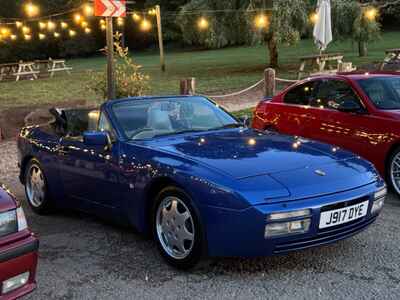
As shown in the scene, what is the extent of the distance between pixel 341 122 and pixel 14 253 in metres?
4.48

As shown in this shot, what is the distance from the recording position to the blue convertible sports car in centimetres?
360

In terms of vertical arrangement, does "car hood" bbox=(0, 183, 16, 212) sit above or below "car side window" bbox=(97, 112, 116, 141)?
below

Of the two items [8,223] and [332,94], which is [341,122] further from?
[8,223]

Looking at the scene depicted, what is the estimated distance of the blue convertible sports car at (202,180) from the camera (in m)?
3.60

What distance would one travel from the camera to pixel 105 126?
4.94 meters

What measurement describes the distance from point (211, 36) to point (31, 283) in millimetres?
23691

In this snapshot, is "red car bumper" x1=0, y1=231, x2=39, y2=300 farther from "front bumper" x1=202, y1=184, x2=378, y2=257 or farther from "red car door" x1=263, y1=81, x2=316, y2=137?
"red car door" x1=263, y1=81, x2=316, y2=137

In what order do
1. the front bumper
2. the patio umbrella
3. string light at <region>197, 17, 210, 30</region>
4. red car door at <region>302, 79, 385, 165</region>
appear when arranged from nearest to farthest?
the front bumper < red car door at <region>302, 79, 385, 165</region> < the patio umbrella < string light at <region>197, 17, 210, 30</region>

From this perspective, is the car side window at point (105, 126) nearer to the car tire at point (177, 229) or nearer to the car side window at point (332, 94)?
the car tire at point (177, 229)

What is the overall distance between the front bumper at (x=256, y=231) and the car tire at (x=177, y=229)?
0.44 ft

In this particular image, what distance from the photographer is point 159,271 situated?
4016 mm

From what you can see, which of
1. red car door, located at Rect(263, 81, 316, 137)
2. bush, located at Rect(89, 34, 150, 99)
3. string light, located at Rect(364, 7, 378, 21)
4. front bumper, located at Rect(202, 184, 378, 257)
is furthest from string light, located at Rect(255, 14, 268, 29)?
front bumper, located at Rect(202, 184, 378, 257)

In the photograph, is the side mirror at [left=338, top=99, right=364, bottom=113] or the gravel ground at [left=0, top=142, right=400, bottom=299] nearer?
the gravel ground at [left=0, top=142, right=400, bottom=299]

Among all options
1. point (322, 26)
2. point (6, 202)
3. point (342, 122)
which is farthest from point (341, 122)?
point (322, 26)
